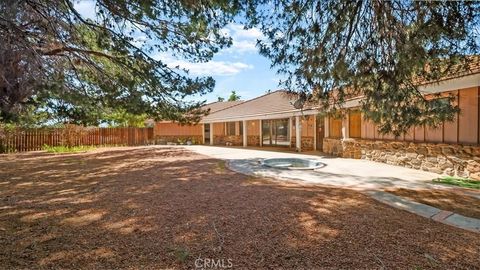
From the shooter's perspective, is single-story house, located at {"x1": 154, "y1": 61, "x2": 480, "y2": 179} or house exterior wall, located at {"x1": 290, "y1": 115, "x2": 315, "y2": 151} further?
house exterior wall, located at {"x1": 290, "y1": 115, "x2": 315, "y2": 151}

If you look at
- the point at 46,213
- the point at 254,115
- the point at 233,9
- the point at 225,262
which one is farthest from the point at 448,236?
the point at 254,115

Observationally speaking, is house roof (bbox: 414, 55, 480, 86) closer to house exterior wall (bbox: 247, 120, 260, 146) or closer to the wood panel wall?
the wood panel wall

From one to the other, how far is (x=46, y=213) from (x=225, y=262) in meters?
3.89

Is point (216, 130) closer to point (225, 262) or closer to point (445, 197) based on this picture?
point (445, 197)

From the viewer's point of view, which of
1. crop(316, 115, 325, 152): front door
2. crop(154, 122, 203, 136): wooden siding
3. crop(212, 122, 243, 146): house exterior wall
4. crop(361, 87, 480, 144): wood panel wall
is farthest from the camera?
crop(154, 122, 203, 136): wooden siding

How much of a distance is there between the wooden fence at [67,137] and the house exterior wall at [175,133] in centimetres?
182

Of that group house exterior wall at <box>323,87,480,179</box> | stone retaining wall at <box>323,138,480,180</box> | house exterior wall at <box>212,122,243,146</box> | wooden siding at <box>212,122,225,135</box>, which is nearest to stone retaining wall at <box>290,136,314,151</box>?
stone retaining wall at <box>323,138,480,180</box>

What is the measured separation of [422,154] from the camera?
1066 centimetres

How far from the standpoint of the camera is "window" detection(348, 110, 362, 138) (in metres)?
14.2

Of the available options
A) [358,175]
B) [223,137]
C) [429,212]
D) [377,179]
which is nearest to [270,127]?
[223,137]

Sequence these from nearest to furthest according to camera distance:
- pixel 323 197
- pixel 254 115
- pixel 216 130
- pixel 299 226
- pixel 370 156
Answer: pixel 299 226 → pixel 323 197 → pixel 370 156 → pixel 254 115 → pixel 216 130

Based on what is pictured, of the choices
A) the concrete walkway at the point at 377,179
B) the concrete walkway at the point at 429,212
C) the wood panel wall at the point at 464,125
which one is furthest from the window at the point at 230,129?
the concrete walkway at the point at 429,212

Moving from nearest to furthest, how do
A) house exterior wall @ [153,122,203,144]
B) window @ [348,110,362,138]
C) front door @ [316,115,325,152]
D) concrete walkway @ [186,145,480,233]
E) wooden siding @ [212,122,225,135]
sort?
1. concrete walkway @ [186,145,480,233]
2. window @ [348,110,362,138]
3. front door @ [316,115,325,152]
4. wooden siding @ [212,122,225,135]
5. house exterior wall @ [153,122,203,144]

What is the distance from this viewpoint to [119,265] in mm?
3410
